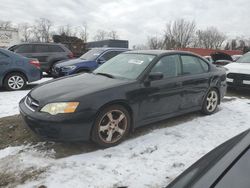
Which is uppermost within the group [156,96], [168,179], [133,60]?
[133,60]

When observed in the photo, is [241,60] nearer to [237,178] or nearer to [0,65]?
[0,65]

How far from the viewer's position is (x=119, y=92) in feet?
13.8

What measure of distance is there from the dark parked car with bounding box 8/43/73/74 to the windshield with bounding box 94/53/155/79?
7.86m

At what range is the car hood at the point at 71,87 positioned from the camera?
3996 mm

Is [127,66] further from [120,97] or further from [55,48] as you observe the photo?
[55,48]

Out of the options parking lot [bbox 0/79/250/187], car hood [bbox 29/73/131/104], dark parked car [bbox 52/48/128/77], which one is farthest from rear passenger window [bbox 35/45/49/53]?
car hood [bbox 29/73/131/104]

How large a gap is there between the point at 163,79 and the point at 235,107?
9.56ft

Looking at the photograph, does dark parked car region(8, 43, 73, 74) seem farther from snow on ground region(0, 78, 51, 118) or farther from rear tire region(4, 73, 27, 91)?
snow on ground region(0, 78, 51, 118)

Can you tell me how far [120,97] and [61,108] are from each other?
879 mm

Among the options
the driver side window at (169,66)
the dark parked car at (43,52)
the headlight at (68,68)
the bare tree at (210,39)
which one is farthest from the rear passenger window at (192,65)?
the bare tree at (210,39)

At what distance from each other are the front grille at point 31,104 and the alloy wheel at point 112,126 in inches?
37.3

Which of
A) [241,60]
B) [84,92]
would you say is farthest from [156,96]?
[241,60]

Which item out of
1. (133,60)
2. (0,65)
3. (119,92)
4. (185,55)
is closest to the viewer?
(119,92)

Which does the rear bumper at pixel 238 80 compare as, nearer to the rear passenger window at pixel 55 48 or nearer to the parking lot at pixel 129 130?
the parking lot at pixel 129 130
